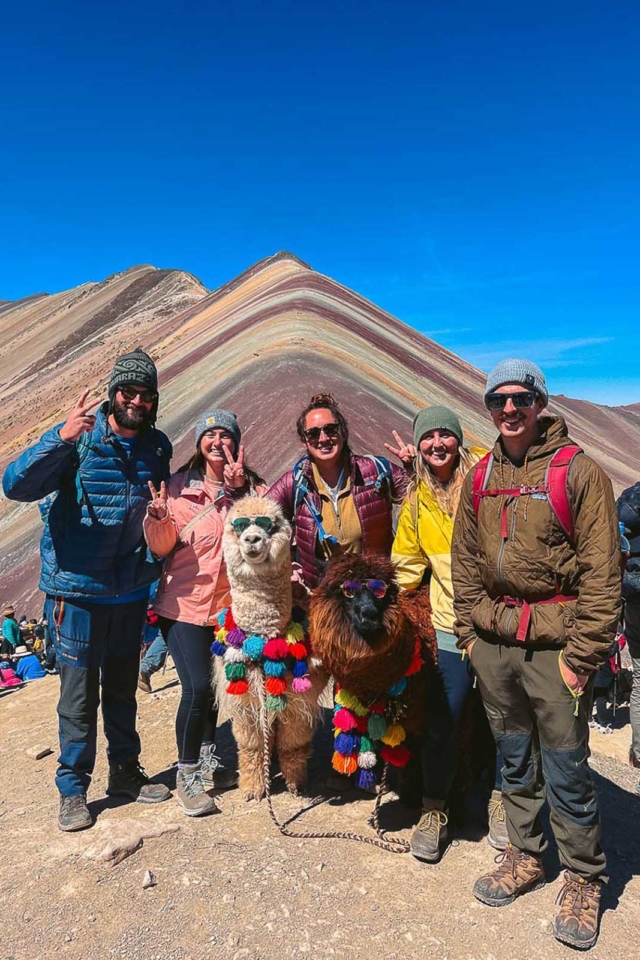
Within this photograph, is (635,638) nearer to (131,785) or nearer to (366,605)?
(366,605)

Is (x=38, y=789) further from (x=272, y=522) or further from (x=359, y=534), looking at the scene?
(x=359, y=534)

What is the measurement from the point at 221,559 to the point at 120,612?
0.58 metres

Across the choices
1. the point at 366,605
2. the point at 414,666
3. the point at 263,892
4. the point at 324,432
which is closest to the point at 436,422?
the point at 324,432

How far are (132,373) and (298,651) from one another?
1630mm

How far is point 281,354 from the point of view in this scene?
47.0ft

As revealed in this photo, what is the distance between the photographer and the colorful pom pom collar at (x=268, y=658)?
3.17 metres

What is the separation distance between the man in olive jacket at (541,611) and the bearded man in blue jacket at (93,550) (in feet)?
5.45

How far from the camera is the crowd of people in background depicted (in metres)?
2.31

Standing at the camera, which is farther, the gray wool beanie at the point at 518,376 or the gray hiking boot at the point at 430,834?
the gray hiking boot at the point at 430,834

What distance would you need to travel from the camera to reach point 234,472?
330 centimetres

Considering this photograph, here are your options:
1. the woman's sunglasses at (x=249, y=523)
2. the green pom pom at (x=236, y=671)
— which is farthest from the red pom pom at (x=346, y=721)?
the woman's sunglasses at (x=249, y=523)

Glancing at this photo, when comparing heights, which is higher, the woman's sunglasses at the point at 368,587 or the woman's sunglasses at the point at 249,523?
the woman's sunglasses at the point at 249,523

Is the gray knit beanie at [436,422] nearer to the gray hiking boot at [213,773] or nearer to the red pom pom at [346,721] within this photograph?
the red pom pom at [346,721]

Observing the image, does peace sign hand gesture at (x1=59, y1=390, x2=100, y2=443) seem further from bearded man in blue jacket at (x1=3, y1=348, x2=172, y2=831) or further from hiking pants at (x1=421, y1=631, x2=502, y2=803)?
hiking pants at (x1=421, y1=631, x2=502, y2=803)
